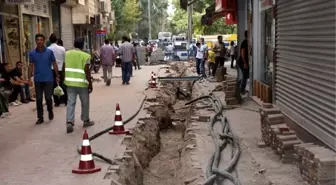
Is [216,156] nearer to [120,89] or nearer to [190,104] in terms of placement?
[190,104]

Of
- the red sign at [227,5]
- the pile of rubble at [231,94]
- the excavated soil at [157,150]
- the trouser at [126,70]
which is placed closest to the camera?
the excavated soil at [157,150]

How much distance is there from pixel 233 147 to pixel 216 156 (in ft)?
3.29

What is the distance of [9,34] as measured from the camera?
16656mm

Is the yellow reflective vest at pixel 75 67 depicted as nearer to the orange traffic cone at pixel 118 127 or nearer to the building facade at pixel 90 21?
the orange traffic cone at pixel 118 127

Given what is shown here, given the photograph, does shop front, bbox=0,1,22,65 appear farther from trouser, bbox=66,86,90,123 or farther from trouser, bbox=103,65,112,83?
trouser, bbox=66,86,90,123

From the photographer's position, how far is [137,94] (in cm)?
1659

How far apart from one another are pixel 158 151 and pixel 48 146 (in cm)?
340

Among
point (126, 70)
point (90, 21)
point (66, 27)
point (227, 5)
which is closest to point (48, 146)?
point (126, 70)

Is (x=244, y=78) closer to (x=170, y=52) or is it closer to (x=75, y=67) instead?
(x=75, y=67)

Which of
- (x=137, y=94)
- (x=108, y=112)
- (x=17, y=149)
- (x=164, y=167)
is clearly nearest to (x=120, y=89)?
(x=137, y=94)

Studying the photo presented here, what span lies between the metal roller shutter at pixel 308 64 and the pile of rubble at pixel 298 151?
1.32 ft

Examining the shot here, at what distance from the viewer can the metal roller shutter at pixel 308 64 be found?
691 centimetres

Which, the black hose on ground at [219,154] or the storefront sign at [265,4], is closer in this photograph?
the black hose on ground at [219,154]

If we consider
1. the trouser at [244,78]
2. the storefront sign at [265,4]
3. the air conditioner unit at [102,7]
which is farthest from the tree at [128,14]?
the storefront sign at [265,4]
